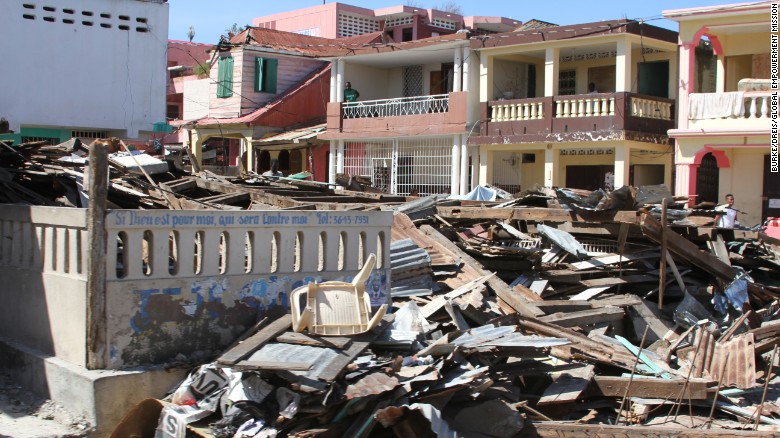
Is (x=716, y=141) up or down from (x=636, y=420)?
up

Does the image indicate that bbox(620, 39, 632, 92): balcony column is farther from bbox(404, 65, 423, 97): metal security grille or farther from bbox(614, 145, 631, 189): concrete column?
bbox(404, 65, 423, 97): metal security grille

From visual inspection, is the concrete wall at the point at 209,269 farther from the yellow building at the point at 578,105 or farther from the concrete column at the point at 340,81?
the concrete column at the point at 340,81

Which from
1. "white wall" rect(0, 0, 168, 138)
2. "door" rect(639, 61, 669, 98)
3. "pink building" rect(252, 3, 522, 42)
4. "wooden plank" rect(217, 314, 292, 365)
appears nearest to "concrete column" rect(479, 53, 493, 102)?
"door" rect(639, 61, 669, 98)

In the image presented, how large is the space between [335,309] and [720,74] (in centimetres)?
1667

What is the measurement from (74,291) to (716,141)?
1698cm

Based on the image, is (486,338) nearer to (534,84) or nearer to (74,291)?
(74,291)

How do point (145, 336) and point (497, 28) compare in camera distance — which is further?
point (497, 28)

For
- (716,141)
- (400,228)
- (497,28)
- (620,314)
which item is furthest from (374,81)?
(620,314)

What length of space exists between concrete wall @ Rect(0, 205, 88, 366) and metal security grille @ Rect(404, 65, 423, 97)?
21.7 meters

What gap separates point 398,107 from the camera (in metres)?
27.0

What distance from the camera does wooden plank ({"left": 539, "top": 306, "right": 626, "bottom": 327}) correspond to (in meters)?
9.35

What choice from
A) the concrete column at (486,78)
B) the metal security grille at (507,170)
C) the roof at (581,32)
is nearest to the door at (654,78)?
the roof at (581,32)

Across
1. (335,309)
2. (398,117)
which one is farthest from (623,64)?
(335,309)

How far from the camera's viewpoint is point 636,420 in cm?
782
